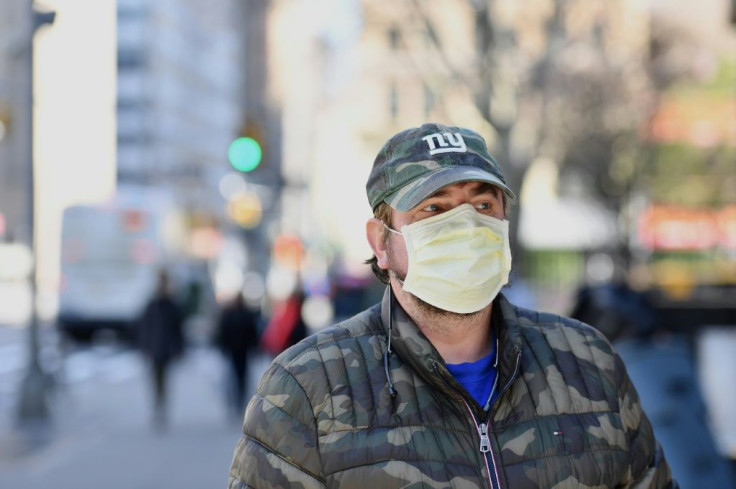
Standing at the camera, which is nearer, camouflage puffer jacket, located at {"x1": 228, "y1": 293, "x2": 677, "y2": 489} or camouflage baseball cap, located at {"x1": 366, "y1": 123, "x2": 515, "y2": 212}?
camouflage puffer jacket, located at {"x1": 228, "y1": 293, "x2": 677, "y2": 489}

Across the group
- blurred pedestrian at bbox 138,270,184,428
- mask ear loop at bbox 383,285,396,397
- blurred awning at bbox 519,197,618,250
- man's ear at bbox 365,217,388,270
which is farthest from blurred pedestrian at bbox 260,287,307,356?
blurred awning at bbox 519,197,618,250

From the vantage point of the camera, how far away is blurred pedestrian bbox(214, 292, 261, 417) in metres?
16.8

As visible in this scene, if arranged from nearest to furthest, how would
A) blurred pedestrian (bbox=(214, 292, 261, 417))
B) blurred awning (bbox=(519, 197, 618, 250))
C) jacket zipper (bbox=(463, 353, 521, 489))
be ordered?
1. jacket zipper (bbox=(463, 353, 521, 489))
2. blurred pedestrian (bbox=(214, 292, 261, 417))
3. blurred awning (bbox=(519, 197, 618, 250))

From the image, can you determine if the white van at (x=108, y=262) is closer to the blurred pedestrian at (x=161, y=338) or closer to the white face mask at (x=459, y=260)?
the blurred pedestrian at (x=161, y=338)

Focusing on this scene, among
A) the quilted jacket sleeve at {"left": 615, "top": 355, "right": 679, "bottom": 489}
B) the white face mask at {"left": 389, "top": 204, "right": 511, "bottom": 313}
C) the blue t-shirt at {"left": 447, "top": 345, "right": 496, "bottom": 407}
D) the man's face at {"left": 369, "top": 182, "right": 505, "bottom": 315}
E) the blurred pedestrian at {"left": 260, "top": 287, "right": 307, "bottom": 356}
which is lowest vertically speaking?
the blurred pedestrian at {"left": 260, "top": 287, "right": 307, "bottom": 356}

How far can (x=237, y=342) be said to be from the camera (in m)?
16.8

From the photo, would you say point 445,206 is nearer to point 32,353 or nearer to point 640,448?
point 640,448

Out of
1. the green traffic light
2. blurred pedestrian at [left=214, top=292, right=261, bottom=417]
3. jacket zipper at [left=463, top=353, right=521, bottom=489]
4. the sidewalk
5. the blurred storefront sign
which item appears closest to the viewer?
jacket zipper at [left=463, top=353, right=521, bottom=489]

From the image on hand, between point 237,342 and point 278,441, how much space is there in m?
14.0

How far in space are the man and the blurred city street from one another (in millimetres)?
8630

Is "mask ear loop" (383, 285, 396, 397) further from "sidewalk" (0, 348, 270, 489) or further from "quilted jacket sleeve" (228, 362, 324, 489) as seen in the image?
"sidewalk" (0, 348, 270, 489)

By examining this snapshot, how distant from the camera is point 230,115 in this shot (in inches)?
4264

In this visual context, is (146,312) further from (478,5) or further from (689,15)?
(689,15)

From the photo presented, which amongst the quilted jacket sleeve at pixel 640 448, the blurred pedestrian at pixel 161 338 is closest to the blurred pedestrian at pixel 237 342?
the blurred pedestrian at pixel 161 338
